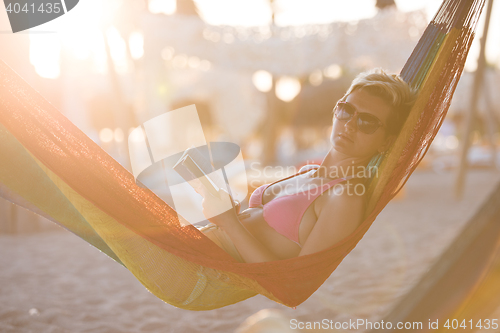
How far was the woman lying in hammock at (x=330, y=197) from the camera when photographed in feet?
3.74

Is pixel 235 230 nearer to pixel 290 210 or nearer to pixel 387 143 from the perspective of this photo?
pixel 290 210

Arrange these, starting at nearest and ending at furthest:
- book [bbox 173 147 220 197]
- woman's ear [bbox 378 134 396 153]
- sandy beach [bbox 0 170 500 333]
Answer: book [bbox 173 147 220 197]
woman's ear [bbox 378 134 396 153]
sandy beach [bbox 0 170 500 333]

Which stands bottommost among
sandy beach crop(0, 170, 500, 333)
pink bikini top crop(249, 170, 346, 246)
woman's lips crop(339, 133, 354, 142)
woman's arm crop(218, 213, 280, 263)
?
sandy beach crop(0, 170, 500, 333)

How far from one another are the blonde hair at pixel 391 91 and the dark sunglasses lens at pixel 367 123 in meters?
0.06

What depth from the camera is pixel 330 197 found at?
3.74ft

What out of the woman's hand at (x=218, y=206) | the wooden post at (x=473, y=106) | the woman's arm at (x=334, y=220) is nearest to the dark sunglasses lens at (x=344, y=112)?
the woman's arm at (x=334, y=220)

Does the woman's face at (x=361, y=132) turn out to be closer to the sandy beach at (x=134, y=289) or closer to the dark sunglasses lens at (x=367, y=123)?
the dark sunglasses lens at (x=367, y=123)

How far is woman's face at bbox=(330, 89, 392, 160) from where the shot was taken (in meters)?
1.22

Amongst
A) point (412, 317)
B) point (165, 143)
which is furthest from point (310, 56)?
point (412, 317)

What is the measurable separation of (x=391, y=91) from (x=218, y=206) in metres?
0.64

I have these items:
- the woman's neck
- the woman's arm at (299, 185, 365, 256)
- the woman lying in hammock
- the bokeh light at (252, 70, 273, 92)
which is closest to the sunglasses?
the woman lying in hammock

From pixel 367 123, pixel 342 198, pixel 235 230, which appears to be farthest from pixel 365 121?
pixel 235 230

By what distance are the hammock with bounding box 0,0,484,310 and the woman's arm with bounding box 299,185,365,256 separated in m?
0.02

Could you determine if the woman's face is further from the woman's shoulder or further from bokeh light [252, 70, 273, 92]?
bokeh light [252, 70, 273, 92]
